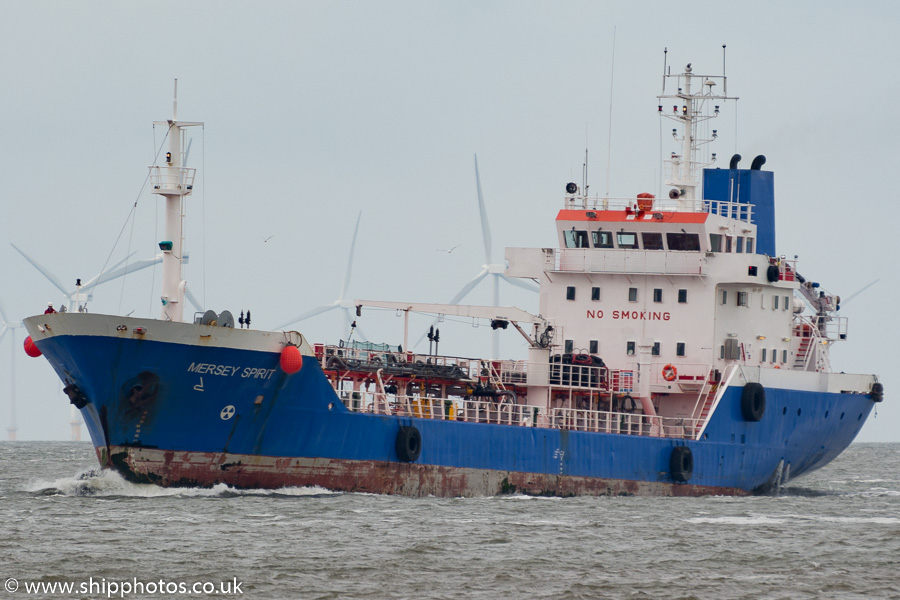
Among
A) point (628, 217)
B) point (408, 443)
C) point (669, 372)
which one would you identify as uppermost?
point (628, 217)

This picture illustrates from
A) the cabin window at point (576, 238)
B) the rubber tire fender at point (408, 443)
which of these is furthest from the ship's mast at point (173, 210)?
the cabin window at point (576, 238)

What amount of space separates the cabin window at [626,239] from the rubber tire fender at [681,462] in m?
5.72

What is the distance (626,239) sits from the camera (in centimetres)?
4125

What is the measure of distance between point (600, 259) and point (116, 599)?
71.6 ft

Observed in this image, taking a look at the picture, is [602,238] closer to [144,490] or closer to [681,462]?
[681,462]

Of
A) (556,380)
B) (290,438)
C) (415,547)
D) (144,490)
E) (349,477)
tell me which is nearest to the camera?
(415,547)

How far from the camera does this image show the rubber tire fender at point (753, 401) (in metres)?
40.6

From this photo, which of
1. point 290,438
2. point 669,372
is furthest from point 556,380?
point 290,438

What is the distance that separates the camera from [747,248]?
143 feet

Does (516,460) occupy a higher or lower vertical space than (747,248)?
lower

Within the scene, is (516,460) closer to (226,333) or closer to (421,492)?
(421,492)

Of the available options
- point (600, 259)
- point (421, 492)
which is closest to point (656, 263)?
point (600, 259)

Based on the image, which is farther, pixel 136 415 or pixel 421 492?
pixel 421 492

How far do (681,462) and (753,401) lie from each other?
2.80m
